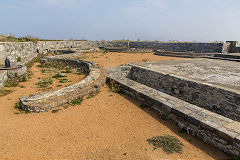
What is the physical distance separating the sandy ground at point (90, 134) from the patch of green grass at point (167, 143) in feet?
0.41

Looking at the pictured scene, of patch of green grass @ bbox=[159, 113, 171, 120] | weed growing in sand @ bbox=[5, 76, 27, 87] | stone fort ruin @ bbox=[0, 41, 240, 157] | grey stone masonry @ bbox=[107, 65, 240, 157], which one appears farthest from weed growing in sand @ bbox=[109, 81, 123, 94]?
weed growing in sand @ bbox=[5, 76, 27, 87]

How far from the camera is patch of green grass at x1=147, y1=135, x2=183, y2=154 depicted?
3.47 m

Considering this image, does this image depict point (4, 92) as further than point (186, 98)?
Yes

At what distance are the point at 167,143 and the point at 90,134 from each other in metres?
2.01

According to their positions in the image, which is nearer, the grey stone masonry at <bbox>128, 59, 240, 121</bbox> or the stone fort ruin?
the stone fort ruin

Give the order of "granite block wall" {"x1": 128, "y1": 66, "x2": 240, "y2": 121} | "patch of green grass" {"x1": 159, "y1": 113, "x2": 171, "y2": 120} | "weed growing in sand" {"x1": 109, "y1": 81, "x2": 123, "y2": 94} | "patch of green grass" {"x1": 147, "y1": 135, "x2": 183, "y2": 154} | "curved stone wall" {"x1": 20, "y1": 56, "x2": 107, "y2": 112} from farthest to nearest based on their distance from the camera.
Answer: "weed growing in sand" {"x1": 109, "y1": 81, "x2": 123, "y2": 94}, "curved stone wall" {"x1": 20, "y1": 56, "x2": 107, "y2": 112}, "granite block wall" {"x1": 128, "y1": 66, "x2": 240, "y2": 121}, "patch of green grass" {"x1": 159, "y1": 113, "x2": 171, "y2": 120}, "patch of green grass" {"x1": 147, "y1": 135, "x2": 183, "y2": 154}

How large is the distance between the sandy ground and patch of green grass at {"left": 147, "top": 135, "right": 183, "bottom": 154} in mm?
126

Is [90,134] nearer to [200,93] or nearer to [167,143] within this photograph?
[167,143]

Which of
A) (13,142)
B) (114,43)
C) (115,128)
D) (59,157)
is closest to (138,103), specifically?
(115,128)

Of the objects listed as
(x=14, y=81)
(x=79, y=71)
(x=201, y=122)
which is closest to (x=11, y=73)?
(x=14, y=81)

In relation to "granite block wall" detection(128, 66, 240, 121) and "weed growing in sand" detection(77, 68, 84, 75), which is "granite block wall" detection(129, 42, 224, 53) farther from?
"weed growing in sand" detection(77, 68, 84, 75)

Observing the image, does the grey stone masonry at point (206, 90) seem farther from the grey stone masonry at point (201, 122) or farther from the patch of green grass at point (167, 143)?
the patch of green grass at point (167, 143)

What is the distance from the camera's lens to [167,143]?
3.65 m

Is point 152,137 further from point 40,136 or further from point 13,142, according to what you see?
point 13,142
